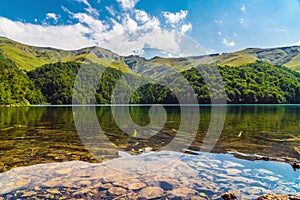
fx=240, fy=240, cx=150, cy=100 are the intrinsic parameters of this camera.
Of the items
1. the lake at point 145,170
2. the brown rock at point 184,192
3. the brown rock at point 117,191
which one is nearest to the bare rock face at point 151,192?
the lake at point 145,170

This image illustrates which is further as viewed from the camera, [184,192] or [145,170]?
[145,170]

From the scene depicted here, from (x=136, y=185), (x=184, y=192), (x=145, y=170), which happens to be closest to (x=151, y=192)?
(x=136, y=185)

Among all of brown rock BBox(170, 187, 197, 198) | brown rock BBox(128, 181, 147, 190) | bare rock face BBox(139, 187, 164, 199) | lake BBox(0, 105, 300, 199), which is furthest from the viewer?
brown rock BBox(128, 181, 147, 190)

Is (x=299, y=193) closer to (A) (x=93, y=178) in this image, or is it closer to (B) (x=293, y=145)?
(A) (x=93, y=178)

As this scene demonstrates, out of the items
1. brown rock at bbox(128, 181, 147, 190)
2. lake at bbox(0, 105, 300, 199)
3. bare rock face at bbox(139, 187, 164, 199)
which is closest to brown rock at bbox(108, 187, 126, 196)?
lake at bbox(0, 105, 300, 199)

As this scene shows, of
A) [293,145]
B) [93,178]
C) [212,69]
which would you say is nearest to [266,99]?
[212,69]

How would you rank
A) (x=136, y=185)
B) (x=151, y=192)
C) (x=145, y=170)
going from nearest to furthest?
(x=151, y=192) < (x=136, y=185) < (x=145, y=170)

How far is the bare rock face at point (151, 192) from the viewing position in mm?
6766

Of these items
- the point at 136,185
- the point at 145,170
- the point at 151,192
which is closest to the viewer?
the point at 151,192

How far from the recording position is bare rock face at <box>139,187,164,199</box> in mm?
6766

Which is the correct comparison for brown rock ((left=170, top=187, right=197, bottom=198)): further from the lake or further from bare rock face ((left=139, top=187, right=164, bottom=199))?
bare rock face ((left=139, top=187, right=164, bottom=199))

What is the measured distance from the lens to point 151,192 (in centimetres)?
706

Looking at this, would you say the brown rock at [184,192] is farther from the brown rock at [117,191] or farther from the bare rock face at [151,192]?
the brown rock at [117,191]

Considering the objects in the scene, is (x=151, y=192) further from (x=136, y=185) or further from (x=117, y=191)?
(x=117, y=191)
